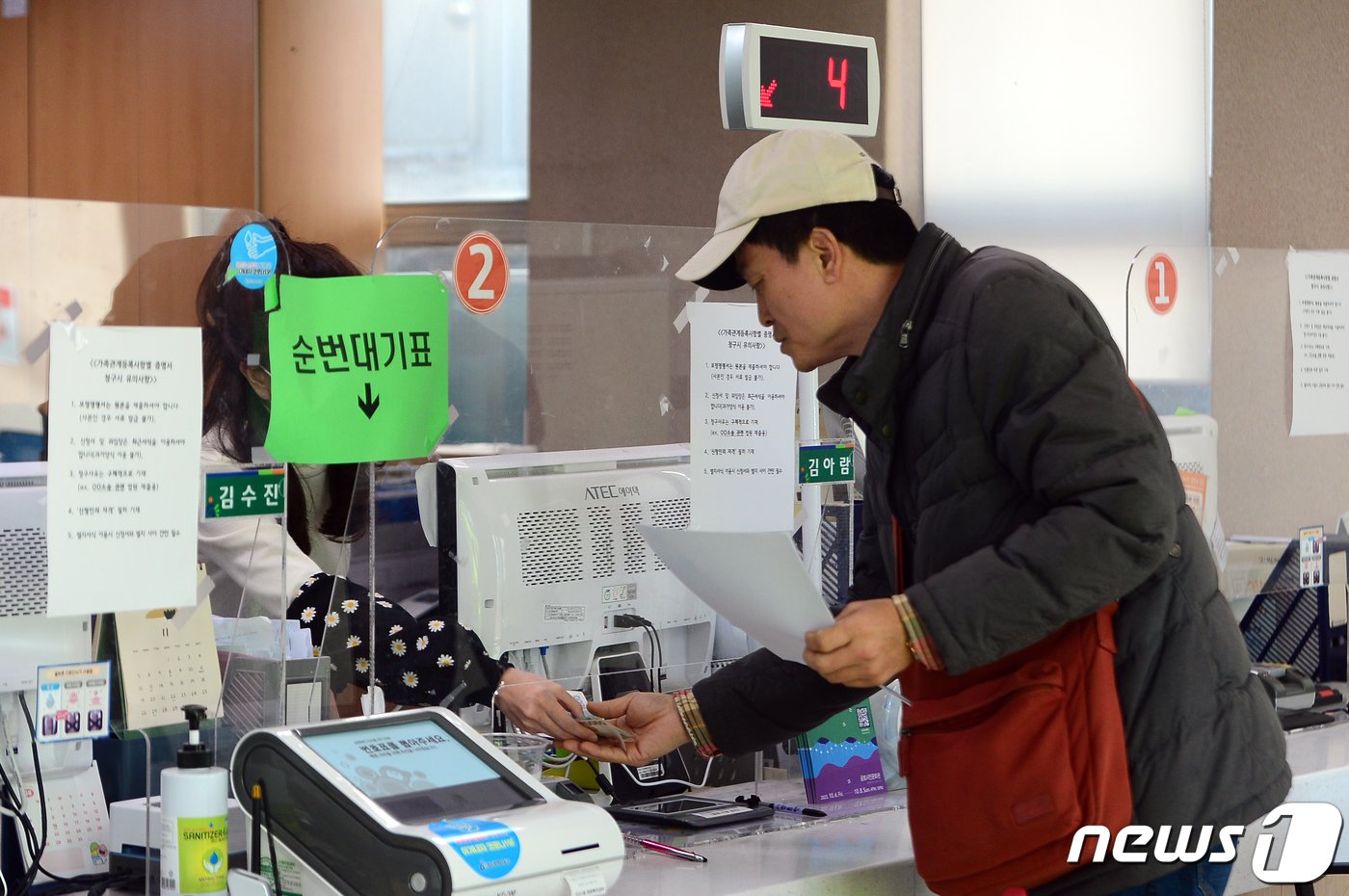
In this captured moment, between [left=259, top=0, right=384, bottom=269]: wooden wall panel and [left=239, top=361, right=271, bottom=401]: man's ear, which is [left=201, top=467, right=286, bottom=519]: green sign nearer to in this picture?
[left=239, top=361, right=271, bottom=401]: man's ear

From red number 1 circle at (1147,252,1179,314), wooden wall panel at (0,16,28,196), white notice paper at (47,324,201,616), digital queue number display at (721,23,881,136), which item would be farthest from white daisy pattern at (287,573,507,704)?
wooden wall panel at (0,16,28,196)

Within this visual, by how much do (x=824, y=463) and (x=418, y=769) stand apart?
1.00 metres

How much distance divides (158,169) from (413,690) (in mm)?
3361

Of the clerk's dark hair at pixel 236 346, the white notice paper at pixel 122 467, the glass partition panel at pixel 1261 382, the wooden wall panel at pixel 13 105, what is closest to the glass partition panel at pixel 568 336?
the clerk's dark hair at pixel 236 346

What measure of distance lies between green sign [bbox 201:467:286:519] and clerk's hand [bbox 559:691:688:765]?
48 cm

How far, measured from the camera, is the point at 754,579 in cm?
148

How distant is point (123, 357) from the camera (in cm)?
159

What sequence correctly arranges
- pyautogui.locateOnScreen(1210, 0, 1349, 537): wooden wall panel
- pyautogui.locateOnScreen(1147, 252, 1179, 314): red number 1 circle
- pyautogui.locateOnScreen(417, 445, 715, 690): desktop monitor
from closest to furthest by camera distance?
pyautogui.locateOnScreen(417, 445, 715, 690): desktop monitor
pyautogui.locateOnScreen(1147, 252, 1179, 314): red number 1 circle
pyautogui.locateOnScreen(1210, 0, 1349, 537): wooden wall panel

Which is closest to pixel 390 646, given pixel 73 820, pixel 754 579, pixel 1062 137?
pixel 73 820

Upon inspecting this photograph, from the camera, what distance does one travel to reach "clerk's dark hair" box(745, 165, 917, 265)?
1.62 metres

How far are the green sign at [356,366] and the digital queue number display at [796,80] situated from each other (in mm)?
552

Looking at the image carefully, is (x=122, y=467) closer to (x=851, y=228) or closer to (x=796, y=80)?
(x=851, y=228)

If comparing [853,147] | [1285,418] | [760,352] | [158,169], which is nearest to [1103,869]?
[853,147]

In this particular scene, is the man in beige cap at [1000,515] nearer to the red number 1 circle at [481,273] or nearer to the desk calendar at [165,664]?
the red number 1 circle at [481,273]
